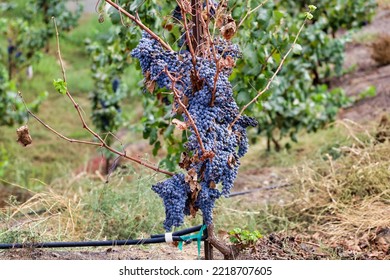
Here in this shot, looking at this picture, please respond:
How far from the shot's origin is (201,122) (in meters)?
2.93

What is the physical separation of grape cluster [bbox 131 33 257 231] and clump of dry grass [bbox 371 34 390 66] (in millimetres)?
6023

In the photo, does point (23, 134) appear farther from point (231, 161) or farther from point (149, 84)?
point (231, 161)

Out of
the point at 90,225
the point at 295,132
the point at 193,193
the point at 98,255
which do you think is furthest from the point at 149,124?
the point at 295,132

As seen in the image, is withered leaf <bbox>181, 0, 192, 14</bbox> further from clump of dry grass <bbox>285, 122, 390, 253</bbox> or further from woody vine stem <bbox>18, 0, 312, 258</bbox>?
clump of dry grass <bbox>285, 122, 390, 253</bbox>

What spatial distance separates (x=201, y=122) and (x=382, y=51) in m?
6.25

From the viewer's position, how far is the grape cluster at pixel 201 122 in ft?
9.61

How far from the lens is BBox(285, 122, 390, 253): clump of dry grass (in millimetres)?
3786

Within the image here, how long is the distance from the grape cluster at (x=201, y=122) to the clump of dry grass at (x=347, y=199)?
2.99 feet

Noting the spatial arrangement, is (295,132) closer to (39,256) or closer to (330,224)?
(330,224)

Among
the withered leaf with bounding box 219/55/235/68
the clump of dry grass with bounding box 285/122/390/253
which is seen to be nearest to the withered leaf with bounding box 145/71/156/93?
the withered leaf with bounding box 219/55/235/68

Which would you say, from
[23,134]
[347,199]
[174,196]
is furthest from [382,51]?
[23,134]

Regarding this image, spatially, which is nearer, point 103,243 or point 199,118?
point 199,118

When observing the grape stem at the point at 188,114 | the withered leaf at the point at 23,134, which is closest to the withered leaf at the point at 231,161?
the grape stem at the point at 188,114
